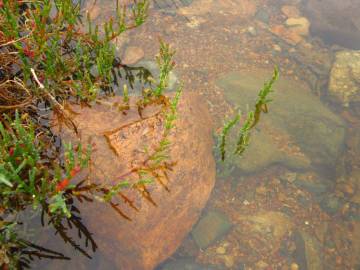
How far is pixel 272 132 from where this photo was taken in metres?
5.34

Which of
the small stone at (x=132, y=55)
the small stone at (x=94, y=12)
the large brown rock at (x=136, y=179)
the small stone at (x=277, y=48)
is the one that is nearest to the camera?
the large brown rock at (x=136, y=179)

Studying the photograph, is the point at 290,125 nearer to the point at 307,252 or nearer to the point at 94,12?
the point at 307,252

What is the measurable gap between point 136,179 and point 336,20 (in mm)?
6460

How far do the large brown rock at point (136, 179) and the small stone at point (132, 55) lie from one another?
1.67 metres

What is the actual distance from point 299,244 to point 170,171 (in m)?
2.24

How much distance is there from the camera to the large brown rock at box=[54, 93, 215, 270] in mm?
3248

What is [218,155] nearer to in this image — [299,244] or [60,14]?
[299,244]

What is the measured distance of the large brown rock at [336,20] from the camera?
292 inches

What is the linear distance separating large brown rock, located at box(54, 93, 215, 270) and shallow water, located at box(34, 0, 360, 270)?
255 millimetres

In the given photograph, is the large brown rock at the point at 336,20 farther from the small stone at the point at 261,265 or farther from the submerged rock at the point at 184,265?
the submerged rock at the point at 184,265

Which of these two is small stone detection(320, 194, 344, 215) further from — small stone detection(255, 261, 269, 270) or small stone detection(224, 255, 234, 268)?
small stone detection(224, 255, 234, 268)

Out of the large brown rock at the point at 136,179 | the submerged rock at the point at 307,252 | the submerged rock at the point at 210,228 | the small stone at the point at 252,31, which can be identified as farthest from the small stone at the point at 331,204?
the small stone at the point at 252,31

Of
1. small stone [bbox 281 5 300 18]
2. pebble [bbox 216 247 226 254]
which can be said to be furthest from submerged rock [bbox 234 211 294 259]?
small stone [bbox 281 5 300 18]

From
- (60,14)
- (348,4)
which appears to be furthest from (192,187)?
(348,4)
